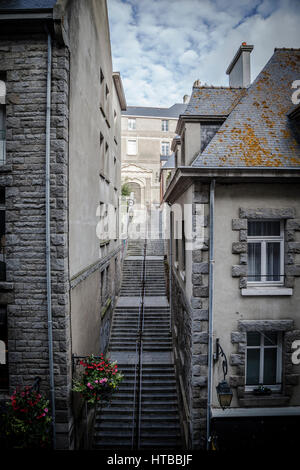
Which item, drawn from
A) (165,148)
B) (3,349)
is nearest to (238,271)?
(3,349)

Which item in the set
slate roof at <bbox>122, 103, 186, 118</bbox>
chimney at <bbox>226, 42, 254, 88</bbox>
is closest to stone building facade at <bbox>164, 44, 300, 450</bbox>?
chimney at <bbox>226, 42, 254, 88</bbox>

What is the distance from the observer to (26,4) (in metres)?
6.20

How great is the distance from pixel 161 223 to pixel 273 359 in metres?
24.2

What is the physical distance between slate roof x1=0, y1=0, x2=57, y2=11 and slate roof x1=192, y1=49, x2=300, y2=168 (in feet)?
15.3

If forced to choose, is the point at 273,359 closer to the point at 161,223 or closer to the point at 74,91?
the point at 74,91

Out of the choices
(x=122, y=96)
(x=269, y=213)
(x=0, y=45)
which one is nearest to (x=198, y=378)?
(x=269, y=213)

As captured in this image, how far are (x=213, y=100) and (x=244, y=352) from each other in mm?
6815

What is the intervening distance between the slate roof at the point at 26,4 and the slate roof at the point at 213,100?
3.93m

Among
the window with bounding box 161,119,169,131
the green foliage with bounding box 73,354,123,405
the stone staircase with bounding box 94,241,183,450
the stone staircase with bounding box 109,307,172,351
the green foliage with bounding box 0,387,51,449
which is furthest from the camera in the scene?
the window with bounding box 161,119,169,131

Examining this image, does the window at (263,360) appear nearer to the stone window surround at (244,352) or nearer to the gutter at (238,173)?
the stone window surround at (244,352)

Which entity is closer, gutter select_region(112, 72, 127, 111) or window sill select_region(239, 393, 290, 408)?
window sill select_region(239, 393, 290, 408)

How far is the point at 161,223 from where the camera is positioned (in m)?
31.0

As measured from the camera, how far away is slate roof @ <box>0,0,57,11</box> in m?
6.00

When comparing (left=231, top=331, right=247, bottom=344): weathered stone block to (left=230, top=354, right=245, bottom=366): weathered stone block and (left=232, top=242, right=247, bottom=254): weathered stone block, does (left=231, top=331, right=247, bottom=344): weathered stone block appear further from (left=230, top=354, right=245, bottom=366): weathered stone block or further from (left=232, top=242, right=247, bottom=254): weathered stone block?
(left=232, top=242, right=247, bottom=254): weathered stone block
